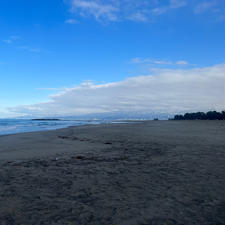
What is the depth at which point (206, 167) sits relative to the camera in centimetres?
586

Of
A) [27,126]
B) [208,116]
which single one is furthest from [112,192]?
[208,116]

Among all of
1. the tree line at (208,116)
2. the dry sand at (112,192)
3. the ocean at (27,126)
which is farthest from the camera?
the tree line at (208,116)

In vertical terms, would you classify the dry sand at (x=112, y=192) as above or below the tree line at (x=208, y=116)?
below

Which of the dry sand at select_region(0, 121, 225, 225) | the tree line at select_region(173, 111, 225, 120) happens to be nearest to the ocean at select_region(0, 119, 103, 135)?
the dry sand at select_region(0, 121, 225, 225)

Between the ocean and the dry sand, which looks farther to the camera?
the ocean

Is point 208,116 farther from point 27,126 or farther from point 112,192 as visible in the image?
point 112,192

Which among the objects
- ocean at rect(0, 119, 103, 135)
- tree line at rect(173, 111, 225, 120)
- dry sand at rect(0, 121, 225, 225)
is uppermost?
tree line at rect(173, 111, 225, 120)

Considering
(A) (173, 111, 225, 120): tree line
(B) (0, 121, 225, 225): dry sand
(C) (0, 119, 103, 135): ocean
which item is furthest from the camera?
(A) (173, 111, 225, 120): tree line

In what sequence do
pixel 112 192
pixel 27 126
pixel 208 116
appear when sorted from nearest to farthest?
pixel 112 192, pixel 27 126, pixel 208 116

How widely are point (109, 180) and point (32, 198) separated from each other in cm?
185

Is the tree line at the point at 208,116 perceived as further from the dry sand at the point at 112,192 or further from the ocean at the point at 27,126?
the dry sand at the point at 112,192

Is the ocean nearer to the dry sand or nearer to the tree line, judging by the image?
the dry sand

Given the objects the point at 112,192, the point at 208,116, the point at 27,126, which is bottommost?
the point at 112,192

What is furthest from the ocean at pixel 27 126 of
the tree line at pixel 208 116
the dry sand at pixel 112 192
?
the tree line at pixel 208 116
